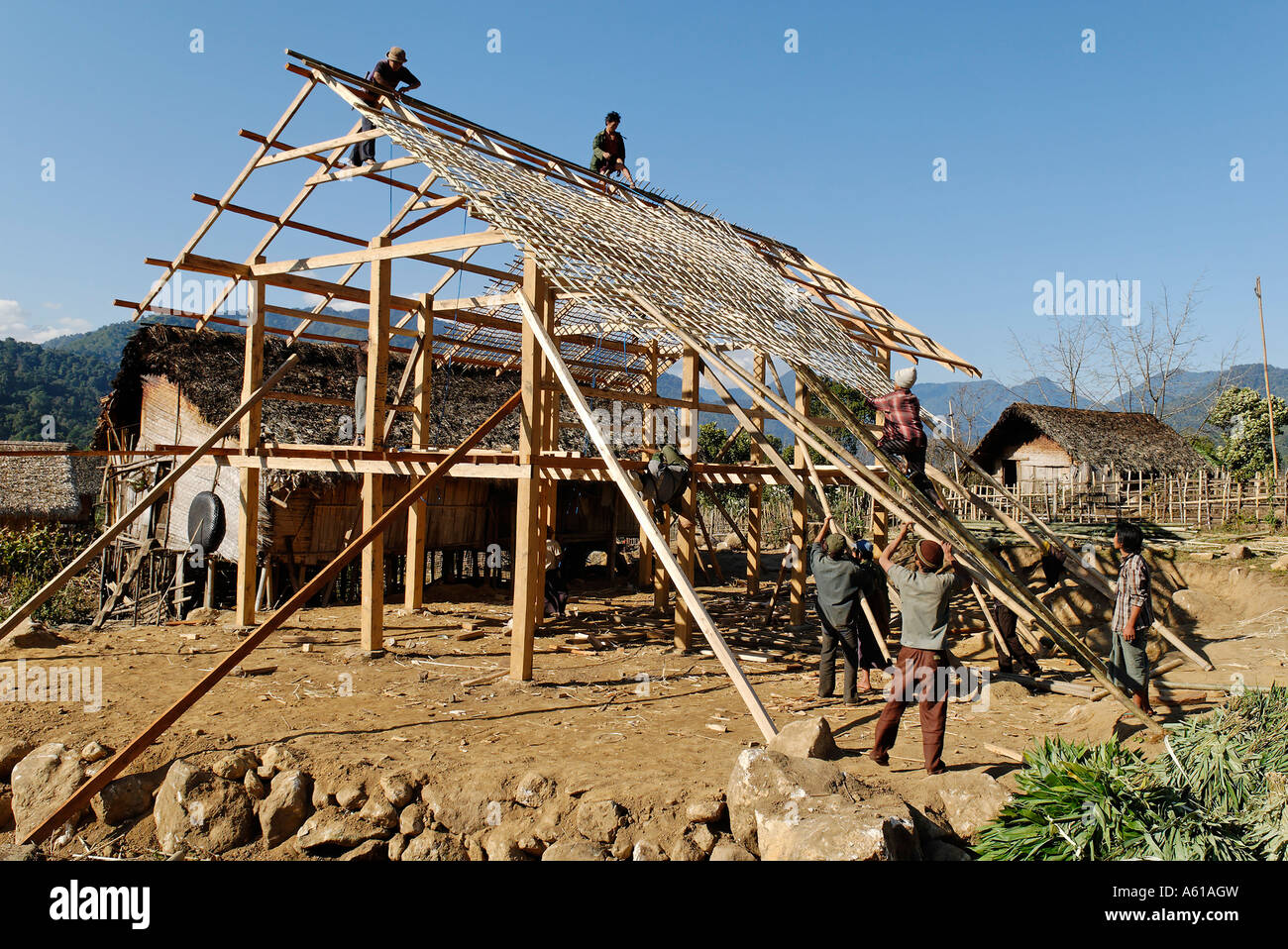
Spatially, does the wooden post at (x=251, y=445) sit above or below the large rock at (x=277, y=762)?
above

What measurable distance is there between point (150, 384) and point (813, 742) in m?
16.8

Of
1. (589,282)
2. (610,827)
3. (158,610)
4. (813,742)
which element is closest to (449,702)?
(610,827)

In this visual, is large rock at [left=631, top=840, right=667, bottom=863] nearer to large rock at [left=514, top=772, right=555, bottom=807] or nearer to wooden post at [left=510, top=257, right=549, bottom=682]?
large rock at [left=514, top=772, right=555, bottom=807]

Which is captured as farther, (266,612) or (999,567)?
(266,612)

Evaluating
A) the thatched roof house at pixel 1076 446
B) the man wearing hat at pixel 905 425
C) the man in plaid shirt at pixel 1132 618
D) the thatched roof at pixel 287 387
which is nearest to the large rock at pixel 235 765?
the man wearing hat at pixel 905 425

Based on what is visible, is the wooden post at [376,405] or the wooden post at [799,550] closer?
the wooden post at [376,405]

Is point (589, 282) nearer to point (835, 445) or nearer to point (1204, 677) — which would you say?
point (835, 445)

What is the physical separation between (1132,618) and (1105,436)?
21.2m

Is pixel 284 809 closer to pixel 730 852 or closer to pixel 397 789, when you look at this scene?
Result: pixel 397 789

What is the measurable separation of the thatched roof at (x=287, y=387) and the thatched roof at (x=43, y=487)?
364 inches

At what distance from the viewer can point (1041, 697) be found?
26.7 ft

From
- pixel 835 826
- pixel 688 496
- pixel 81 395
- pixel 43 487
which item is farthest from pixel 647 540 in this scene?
pixel 81 395

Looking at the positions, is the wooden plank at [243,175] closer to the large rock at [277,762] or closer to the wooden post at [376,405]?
the wooden post at [376,405]

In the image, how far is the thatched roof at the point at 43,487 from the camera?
25609 mm
